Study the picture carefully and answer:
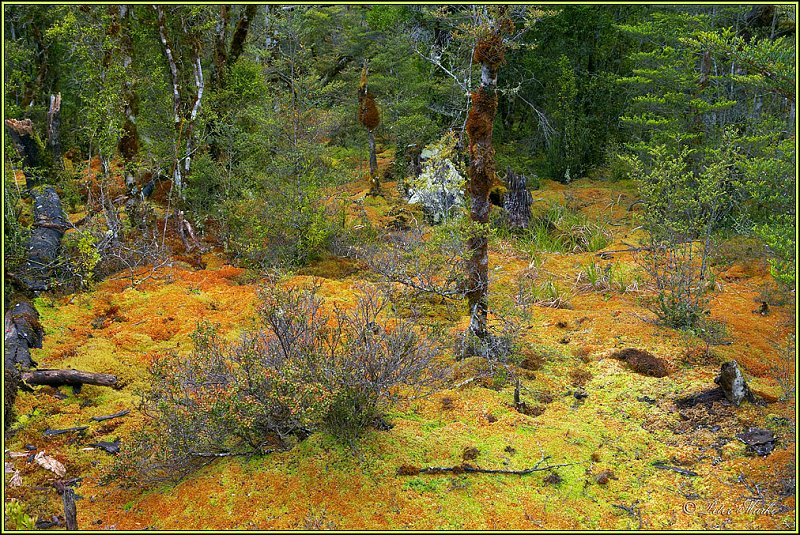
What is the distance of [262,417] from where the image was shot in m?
4.18

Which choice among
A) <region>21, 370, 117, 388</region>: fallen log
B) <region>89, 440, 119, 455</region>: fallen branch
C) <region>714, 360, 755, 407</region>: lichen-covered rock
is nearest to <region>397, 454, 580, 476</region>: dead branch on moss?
<region>714, 360, 755, 407</region>: lichen-covered rock

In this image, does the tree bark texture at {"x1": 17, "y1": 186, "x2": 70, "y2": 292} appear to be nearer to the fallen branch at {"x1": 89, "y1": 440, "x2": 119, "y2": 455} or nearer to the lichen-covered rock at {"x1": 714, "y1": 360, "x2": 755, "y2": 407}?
the fallen branch at {"x1": 89, "y1": 440, "x2": 119, "y2": 455}

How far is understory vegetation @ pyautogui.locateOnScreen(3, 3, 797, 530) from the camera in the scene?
4000 mm

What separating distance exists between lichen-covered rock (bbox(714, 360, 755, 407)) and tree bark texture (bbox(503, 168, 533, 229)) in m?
7.53

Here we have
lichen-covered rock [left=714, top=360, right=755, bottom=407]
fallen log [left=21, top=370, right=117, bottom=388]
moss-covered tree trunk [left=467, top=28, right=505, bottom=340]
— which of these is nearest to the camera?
lichen-covered rock [left=714, top=360, right=755, bottom=407]

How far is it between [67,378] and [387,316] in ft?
10.3

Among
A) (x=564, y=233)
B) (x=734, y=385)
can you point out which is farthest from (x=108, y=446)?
(x=564, y=233)

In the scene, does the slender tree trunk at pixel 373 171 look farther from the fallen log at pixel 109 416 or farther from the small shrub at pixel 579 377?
the fallen log at pixel 109 416

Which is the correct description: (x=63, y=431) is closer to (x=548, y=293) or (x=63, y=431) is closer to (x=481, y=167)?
(x=481, y=167)

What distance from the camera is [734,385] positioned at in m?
5.02

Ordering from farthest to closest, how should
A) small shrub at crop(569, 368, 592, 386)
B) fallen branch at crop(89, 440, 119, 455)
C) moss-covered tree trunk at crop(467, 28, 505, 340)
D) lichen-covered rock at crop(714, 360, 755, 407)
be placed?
1. small shrub at crop(569, 368, 592, 386)
2. moss-covered tree trunk at crop(467, 28, 505, 340)
3. lichen-covered rock at crop(714, 360, 755, 407)
4. fallen branch at crop(89, 440, 119, 455)

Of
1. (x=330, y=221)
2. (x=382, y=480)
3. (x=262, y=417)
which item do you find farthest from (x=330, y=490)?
(x=330, y=221)

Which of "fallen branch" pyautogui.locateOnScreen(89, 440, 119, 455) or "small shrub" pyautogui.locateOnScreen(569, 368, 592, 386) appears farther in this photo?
"small shrub" pyautogui.locateOnScreen(569, 368, 592, 386)

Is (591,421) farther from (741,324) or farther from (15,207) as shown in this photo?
(15,207)
